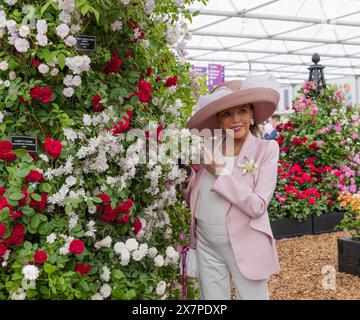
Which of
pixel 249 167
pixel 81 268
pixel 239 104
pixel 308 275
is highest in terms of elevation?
pixel 239 104

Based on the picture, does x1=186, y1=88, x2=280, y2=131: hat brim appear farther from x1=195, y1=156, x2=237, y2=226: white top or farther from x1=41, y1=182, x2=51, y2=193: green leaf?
x1=41, y1=182, x2=51, y2=193: green leaf

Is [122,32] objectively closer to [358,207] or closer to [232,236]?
[232,236]

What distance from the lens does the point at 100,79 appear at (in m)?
1.70

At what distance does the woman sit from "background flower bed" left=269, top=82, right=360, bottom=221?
3.19 metres

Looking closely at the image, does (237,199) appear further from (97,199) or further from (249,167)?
(97,199)

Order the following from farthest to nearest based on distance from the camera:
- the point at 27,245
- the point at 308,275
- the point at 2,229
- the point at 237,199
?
the point at 308,275 → the point at 237,199 → the point at 27,245 → the point at 2,229

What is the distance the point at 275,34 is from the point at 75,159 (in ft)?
38.0

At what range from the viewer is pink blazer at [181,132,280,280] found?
5.53ft

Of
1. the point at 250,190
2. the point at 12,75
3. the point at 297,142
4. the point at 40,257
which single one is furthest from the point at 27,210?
the point at 297,142

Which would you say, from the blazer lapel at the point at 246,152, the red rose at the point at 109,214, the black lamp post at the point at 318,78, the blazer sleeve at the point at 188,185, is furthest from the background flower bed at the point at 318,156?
the red rose at the point at 109,214

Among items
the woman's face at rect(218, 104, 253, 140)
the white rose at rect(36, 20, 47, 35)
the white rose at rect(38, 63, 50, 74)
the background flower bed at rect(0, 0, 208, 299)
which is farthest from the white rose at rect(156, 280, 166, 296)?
the white rose at rect(36, 20, 47, 35)

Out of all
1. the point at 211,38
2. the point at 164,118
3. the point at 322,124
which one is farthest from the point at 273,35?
the point at 164,118

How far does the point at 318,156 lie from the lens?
5.36m
